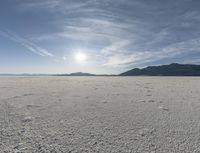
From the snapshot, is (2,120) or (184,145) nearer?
(184,145)

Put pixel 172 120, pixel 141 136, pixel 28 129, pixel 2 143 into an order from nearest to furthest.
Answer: pixel 2 143
pixel 141 136
pixel 28 129
pixel 172 120

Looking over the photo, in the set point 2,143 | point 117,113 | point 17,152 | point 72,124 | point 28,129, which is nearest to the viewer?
point 17,152

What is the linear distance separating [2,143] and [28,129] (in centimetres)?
84

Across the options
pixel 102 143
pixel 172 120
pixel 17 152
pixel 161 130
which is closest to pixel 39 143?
pixel 17 152

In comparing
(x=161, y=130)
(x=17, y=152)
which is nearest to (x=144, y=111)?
(x=161, y=130)

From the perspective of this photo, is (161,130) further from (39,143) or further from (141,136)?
(39,143)

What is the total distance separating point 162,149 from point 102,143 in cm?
110

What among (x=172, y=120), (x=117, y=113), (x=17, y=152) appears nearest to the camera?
(x=17, y=152)

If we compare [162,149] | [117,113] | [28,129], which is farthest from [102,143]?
[117,113]

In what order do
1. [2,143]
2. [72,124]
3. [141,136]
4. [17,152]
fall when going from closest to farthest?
[17,152]
[2,143]
[141,136]
[72,124]

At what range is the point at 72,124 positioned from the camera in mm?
4609

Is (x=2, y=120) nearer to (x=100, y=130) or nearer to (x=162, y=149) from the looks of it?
(x=100, y=130)

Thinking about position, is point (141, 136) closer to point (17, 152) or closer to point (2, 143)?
point (17, 152)

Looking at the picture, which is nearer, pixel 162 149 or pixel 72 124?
pixel 162 149
